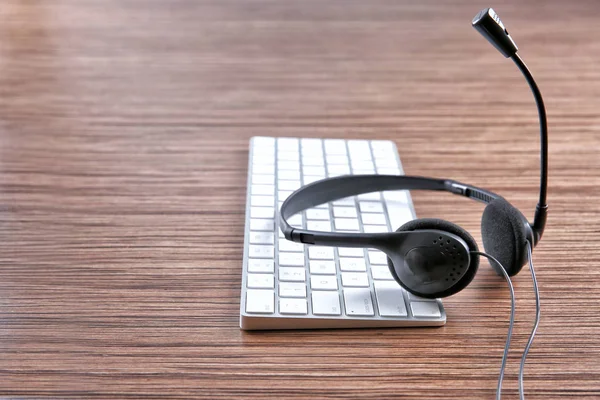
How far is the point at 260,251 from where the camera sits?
0.56 m

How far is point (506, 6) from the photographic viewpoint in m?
1.29

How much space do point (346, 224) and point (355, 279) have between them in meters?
0.10

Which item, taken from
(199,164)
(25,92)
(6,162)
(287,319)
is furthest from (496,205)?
(25,92)

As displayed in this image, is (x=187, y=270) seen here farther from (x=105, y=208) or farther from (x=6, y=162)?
(x=6, y=162)

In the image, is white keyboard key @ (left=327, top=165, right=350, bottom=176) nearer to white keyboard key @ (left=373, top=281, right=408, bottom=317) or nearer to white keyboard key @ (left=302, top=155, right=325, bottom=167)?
white keyboard key @ (left=302, top=155, right=325, bottom=167)

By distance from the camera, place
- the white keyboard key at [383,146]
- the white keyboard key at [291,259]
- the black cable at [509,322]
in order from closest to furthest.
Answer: the black cable at [509,322], the white keyboard key at [291,259], the white keyboard key at [383,146]

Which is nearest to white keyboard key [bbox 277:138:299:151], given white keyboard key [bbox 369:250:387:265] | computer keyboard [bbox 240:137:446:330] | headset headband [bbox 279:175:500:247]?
computer keyboard [bbox 240:137:446:330]

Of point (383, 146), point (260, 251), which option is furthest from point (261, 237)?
point (383, 146)

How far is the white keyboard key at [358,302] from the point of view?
0.49 metres

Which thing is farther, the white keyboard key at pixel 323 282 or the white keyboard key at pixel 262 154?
the white keyboard key at pixel 262 154

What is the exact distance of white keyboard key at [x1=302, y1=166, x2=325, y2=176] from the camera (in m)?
0.69

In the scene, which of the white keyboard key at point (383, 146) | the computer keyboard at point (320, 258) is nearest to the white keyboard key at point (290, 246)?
the computer keyboard at point (320, 258)

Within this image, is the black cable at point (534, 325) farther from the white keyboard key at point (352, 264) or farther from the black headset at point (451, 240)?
the white keyboard key at point (352, 264)

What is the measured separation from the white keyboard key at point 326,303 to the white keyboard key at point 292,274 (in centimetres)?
2
